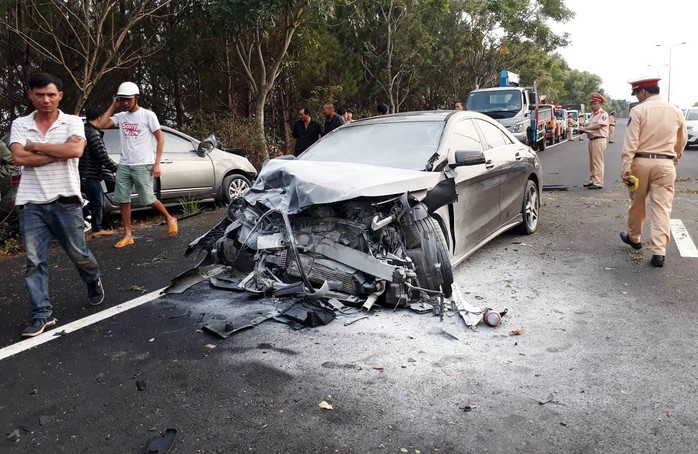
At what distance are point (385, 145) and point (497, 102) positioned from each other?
15164mm

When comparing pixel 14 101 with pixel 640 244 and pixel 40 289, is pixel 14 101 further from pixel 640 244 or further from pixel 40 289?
pixel 640 244

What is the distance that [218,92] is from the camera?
632 inches

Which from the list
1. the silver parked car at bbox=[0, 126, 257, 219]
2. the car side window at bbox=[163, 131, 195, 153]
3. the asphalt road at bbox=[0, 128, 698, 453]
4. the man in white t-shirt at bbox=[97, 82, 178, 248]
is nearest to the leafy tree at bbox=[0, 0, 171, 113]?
the car side window at bbox=[163, 131, 195, 153]

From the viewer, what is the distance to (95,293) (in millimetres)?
4727

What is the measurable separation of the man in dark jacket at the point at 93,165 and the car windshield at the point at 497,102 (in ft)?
46.7

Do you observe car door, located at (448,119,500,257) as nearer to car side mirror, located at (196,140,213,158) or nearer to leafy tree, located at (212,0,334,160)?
car side mirror, located at (196,140,213,158)

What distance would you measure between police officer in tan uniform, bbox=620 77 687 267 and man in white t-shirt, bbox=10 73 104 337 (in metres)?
5.15

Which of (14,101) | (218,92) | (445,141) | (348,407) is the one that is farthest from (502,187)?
(218,92)

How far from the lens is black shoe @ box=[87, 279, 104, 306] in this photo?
4.70 metres

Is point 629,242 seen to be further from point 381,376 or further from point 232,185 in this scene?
point 232,185

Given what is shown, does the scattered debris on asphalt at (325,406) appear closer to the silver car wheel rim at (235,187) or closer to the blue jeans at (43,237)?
the blue jeans at (43,237)

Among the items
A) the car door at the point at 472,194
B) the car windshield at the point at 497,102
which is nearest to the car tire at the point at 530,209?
the car door at the point at 472,194

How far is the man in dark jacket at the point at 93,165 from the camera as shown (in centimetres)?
705

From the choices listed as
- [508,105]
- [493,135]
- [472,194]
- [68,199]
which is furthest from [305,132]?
[508,105]
